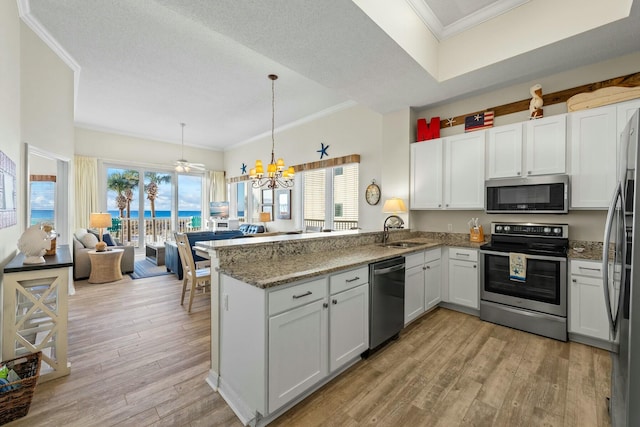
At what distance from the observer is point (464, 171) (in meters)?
3.57

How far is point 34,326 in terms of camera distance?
87.7 inches

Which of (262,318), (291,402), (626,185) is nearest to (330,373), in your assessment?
(291,402)

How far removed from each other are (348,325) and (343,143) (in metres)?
3.96

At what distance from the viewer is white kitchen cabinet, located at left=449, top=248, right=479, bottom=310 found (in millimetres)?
3293

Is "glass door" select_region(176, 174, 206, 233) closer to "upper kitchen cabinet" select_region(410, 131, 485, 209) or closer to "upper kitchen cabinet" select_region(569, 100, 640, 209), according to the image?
"upper kitchen cabinet" select_region(410, 131, 485, 209)

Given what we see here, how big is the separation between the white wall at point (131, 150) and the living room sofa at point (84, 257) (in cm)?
240

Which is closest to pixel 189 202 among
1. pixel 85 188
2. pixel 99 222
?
pixel 85 188

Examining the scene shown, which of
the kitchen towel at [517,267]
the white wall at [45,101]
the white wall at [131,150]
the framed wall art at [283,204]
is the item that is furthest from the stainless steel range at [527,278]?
the white wall at [131,150]

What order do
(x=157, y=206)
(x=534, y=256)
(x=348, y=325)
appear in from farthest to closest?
(x=157, y=206), (x=534, y=256), (x=348, y=325)

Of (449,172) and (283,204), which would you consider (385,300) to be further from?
(283,204)

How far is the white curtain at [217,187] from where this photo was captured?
872 centimetres

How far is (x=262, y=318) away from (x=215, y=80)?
3.99 m

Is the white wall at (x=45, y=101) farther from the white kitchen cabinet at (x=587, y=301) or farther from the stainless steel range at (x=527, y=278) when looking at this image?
the white kitchen cabinet at (x=587, y=301)

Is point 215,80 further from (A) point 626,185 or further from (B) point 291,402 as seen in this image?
(A) point 626,185
